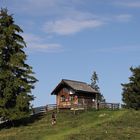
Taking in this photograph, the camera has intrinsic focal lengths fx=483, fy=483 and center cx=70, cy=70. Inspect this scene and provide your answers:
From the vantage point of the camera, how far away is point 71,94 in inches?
3457

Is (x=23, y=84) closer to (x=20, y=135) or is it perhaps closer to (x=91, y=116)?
(x=91, y=116)

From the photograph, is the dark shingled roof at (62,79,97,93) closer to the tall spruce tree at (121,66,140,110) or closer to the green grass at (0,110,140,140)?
the tall spruce tree at (121,66,140,110)

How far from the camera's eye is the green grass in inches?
2072

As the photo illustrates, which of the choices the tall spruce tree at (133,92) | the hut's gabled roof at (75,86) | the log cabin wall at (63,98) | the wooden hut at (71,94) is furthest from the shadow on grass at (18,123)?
the tall spruce tree at (133,92)

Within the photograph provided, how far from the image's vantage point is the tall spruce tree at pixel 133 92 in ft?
286

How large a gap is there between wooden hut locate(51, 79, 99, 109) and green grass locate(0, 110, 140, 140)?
10.8m

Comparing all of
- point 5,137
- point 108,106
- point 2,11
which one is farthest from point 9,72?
point 108,106

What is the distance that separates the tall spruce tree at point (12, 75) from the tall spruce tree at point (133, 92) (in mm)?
20588

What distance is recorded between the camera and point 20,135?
57.8 m

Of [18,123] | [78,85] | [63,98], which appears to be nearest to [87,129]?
[18,123]

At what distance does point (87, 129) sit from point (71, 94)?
30.4 metres

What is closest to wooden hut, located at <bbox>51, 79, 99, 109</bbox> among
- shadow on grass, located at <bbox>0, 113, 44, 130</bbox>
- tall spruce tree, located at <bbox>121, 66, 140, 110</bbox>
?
tall spruce tree, located at <bbox>121, 66, 140, 110</bbox>

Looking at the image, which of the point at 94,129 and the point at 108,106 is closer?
the point at 94,129

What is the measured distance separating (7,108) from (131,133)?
78.0ft
